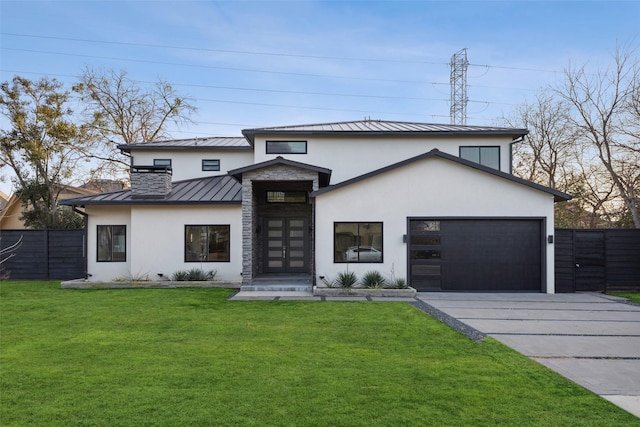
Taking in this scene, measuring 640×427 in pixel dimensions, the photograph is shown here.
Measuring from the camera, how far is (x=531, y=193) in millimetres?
13125

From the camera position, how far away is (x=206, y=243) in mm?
14539

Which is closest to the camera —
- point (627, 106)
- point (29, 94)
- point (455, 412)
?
point (455, 412)

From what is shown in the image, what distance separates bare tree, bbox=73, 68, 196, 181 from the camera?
27656mm

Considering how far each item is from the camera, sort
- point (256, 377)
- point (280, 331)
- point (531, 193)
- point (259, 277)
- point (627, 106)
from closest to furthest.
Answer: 1. point (256, 377)
2. point (280, 331)
3. point (531, 193)
4. point (259, 277)
5. point (627, 106)

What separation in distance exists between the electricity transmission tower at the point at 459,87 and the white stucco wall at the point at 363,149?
980 centimetres

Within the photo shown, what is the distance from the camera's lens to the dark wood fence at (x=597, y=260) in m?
13.2

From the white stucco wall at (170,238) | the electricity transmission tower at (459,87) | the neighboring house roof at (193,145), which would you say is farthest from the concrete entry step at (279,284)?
the electricity transmission tower at (459,87)

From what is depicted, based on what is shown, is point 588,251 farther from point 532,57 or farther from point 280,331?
point 532,57

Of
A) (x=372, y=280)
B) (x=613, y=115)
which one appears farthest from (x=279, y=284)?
(x=613, y=115)


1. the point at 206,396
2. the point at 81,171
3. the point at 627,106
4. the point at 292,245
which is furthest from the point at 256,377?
the point at 81,171

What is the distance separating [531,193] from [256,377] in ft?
38.1

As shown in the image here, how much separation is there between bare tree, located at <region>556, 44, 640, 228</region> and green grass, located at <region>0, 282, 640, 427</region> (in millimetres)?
17001

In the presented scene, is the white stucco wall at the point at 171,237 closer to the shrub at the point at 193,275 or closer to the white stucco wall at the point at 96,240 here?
the shrub at the point at 193,275

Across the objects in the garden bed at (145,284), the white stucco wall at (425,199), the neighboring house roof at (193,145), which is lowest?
the garden bed at (145,284)
